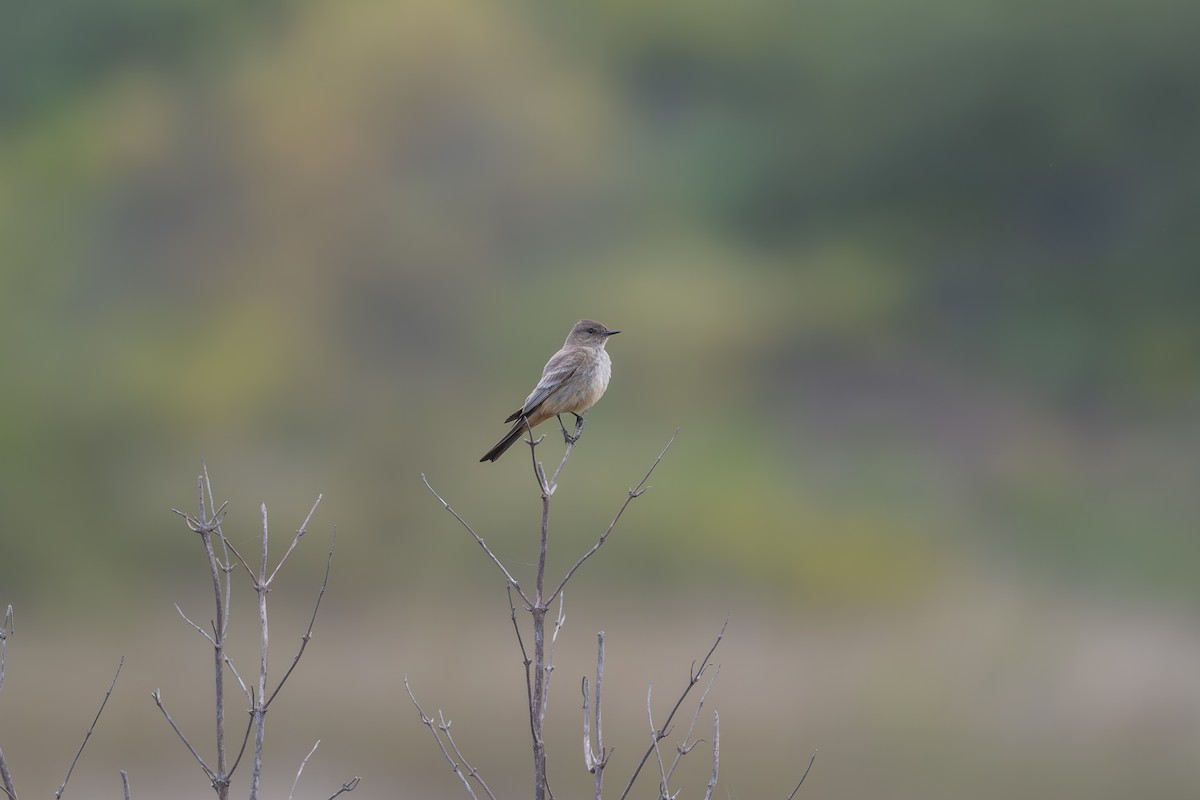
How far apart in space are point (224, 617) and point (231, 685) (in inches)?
482

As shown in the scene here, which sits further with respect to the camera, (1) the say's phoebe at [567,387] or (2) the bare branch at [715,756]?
(1) the say's phoebe at [567,387]

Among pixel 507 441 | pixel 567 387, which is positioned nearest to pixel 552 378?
pixel 567 387

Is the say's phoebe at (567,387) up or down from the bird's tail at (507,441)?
up

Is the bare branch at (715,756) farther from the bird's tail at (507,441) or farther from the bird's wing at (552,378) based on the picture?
the bird's wing at (552,378)

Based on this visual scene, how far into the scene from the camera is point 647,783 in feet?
47.8

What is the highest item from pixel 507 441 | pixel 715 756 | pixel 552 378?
pixel 552 378

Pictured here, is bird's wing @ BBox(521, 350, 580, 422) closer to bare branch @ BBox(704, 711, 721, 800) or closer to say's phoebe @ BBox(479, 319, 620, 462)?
say's phoebe @ BBox(479, 319, 620, 462)

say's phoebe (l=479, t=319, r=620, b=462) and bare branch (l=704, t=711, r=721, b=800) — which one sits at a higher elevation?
say's phoebe (l=479, t=319, r=620, b=462)

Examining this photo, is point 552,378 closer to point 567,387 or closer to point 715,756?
point 567,387

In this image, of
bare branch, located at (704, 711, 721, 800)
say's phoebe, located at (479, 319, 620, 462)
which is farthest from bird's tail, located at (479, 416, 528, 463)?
bare branch, located at (704, 711, 721, 800)

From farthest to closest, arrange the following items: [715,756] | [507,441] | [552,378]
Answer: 1. [552,378]
2. [507,441]
3. [715,756]

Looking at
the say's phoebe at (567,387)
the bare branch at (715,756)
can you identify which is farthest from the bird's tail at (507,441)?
the bare branch at (715,756)

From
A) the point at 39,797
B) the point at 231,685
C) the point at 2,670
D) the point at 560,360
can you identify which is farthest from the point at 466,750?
the point at 2,670

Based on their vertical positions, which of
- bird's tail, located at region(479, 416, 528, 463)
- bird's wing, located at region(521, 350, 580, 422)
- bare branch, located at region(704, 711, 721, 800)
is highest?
bird's wing, located at region(521, 350, 580, 422)
